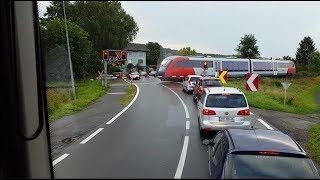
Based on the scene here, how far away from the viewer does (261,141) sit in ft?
20.2

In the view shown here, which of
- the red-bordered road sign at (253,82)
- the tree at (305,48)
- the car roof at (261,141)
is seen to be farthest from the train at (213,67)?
the car roof at (261,141)

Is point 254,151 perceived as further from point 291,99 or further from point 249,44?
point 291,99

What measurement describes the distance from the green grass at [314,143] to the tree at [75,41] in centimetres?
892

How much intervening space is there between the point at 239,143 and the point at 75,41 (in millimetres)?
2909

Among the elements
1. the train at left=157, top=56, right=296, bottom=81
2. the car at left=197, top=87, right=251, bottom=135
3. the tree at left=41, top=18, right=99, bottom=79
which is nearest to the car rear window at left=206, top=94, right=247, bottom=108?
the car at left=197, top=87, right=251, bottom=135

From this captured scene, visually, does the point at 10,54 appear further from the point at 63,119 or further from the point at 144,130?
the point at 63,119

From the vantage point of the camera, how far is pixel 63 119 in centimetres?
1892

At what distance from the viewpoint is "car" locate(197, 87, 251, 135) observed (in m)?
15.1

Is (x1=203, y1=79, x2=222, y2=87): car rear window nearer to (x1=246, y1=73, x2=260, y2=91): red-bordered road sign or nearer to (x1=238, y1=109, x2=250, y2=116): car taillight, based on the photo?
(x1=246, y1=73, x2=260, y2=91): red-bordered road sign

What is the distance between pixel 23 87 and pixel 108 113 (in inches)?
760

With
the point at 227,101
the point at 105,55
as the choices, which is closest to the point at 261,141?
the point at 105,55

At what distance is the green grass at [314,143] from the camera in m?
13.0

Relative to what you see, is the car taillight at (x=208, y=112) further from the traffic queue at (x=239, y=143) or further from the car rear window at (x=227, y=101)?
the car rear window at (x=227, y=101)

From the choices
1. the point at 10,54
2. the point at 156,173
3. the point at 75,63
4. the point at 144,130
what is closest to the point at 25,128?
the point at 10,54
